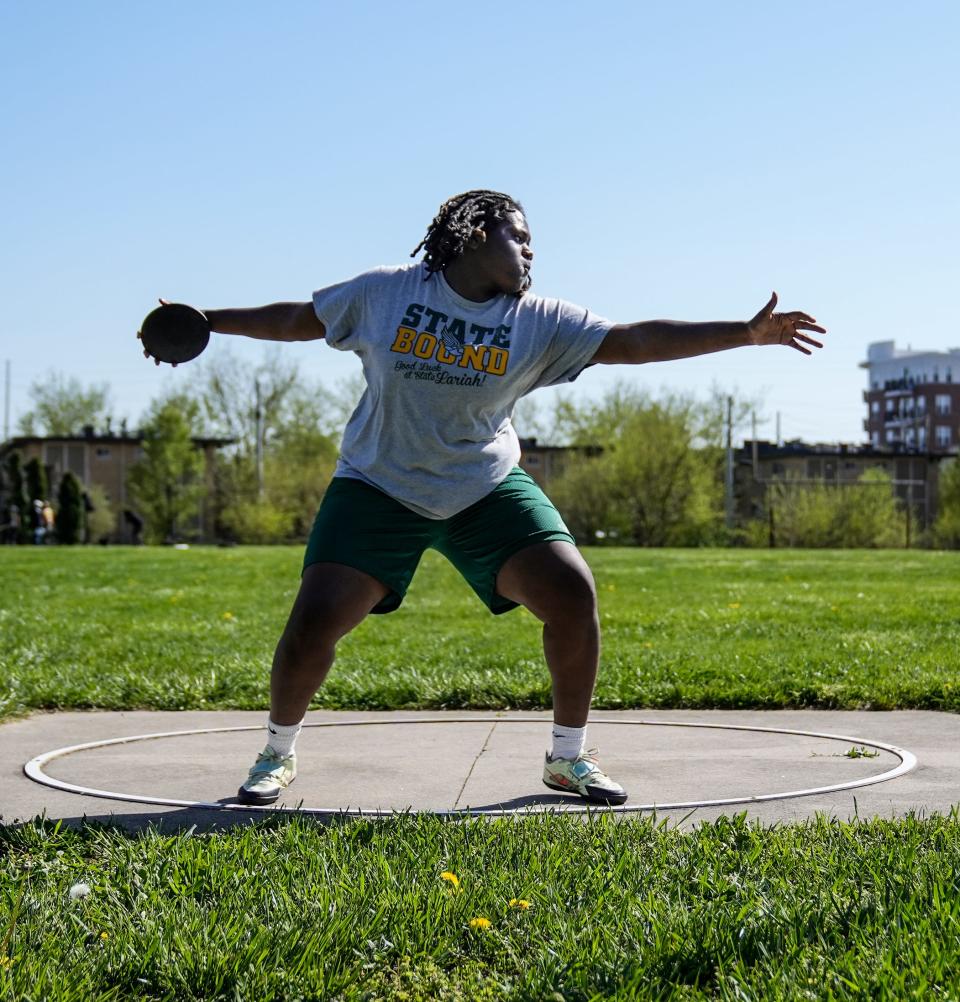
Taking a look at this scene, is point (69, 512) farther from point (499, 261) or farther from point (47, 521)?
point (499, 261)

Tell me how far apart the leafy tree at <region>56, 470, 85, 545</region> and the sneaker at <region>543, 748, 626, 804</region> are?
5113 centimetres

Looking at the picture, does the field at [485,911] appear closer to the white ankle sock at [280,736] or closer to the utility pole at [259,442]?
the white ankle sock at [280,736]

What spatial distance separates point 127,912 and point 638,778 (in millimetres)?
2175

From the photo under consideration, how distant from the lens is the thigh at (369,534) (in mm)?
4383

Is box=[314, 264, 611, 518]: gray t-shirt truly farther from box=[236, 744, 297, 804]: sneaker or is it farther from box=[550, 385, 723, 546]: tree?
box=[550, 385, 723, 546]: tree

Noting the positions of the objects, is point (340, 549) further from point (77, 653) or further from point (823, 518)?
point (823, 518)

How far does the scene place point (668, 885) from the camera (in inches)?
124

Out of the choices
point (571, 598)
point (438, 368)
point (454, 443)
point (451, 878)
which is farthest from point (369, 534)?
point (451, 878)

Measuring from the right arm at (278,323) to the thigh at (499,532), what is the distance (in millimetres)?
806

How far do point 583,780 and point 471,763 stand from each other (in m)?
0.71

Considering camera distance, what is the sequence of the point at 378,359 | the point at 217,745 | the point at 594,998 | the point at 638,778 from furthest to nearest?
the point at 217,745 < the point at 638,778 < the point at 378,359 < the point at 594,998

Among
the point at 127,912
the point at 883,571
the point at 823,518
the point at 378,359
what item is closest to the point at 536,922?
the point at 127,912

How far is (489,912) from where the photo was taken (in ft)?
9.79

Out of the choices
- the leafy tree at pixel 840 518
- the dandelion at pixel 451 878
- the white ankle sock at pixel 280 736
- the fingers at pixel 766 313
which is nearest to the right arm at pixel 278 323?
the white ankle sock at pixel 280 736
